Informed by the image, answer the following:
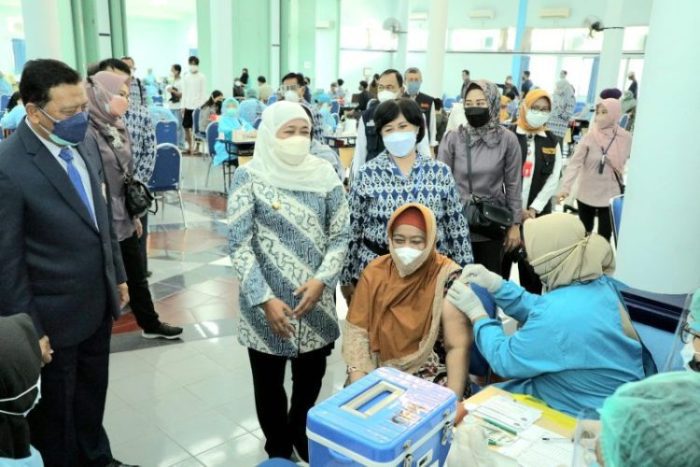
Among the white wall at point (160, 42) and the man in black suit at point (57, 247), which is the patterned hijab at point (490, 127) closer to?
the man in black suit at point (57, 247)

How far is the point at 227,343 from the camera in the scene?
3.69m

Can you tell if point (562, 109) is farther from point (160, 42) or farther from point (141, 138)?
point (160, 42)

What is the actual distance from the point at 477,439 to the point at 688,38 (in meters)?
2.11

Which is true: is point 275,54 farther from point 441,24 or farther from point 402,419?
point 402,419

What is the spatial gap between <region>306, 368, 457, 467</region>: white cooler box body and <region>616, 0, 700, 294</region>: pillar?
74.2 inches

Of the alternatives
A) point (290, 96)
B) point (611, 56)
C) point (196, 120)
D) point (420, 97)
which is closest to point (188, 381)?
point (420, 97)

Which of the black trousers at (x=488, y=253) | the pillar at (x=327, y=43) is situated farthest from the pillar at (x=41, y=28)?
the pillar at (x=327, y=43)

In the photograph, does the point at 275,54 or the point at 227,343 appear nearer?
the point at 227,343

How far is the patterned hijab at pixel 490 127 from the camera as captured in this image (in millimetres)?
3225

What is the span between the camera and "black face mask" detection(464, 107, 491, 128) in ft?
10.6

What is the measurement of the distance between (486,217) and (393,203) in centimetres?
83

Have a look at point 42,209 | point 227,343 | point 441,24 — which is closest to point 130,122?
point 227,343

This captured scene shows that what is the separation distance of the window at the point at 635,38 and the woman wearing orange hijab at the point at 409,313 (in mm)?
17326

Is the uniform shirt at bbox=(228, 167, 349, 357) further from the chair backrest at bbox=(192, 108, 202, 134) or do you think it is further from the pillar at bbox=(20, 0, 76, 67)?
the chair backrest at bbox=(192, 108, 202, 134)
